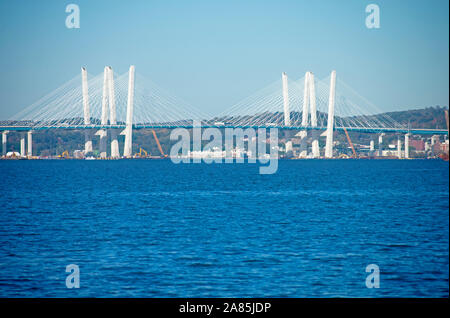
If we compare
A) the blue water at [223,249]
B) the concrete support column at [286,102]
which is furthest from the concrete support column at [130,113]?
the blue water at [223,249]

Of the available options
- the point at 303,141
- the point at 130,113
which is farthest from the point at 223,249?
the point at 303,141

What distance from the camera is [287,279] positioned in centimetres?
1114

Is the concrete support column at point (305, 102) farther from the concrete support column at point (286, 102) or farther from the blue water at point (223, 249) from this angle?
the blue water at point (223, 249)

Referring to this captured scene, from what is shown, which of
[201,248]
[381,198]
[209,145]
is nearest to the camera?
[201,248]

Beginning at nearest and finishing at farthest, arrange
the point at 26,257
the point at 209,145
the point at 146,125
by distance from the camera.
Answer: the point at 26,257, the point at 146,125, the point at 209,145

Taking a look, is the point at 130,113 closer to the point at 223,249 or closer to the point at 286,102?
the point at 286,102

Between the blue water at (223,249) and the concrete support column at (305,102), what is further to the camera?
the concrete support column at (305,102)

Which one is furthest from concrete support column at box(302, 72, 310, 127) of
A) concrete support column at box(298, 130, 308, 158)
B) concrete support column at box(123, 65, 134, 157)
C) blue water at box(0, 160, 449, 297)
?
blue water at box(0, 160, 449, 297)

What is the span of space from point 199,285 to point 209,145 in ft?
432

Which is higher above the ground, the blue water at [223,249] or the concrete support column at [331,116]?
the concrete support column at [331,116]

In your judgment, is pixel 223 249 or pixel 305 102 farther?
pixel 305 102
